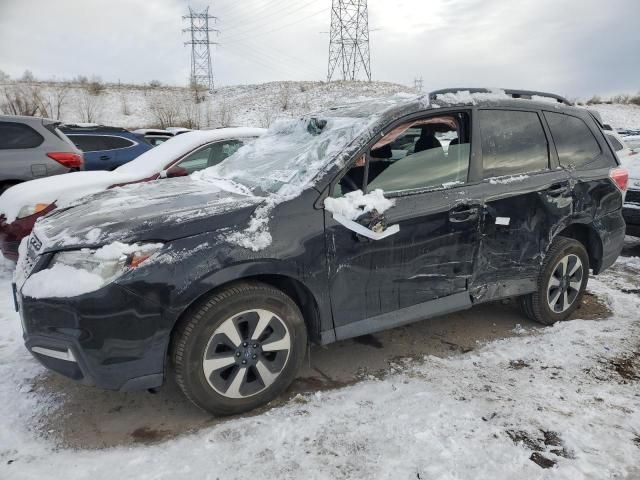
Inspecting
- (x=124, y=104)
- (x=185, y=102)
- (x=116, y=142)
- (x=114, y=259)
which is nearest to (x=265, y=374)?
(x=114, y=259)

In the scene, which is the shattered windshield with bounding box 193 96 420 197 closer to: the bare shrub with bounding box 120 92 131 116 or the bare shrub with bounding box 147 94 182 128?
the bare shrub with bounding box 147 94 182 128

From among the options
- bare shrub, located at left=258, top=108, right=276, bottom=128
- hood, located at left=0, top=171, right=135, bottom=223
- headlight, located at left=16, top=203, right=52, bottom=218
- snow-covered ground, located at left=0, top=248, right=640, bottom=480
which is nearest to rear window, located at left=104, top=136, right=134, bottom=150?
hood, located at left=0, top=171, right=135, bottom=223

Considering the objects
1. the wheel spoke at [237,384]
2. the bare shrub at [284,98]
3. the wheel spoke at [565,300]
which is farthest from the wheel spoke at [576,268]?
the bare shrub at [284,98]

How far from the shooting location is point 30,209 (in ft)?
15.7

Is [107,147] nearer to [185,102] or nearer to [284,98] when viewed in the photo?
[284,98]

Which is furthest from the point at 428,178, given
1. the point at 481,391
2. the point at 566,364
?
the point at 566,364

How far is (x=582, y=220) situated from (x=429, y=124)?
5.39 ft

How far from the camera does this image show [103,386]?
8.00ft

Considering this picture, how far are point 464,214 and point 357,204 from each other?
2.75 ft

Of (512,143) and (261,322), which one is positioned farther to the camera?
(512,143)

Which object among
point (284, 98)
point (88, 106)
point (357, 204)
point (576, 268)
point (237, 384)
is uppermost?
point (284, 98)

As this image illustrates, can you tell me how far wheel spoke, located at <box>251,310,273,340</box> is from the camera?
2.66 meters

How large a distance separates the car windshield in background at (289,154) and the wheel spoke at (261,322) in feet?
2.28

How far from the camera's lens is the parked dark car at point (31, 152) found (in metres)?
6.35
